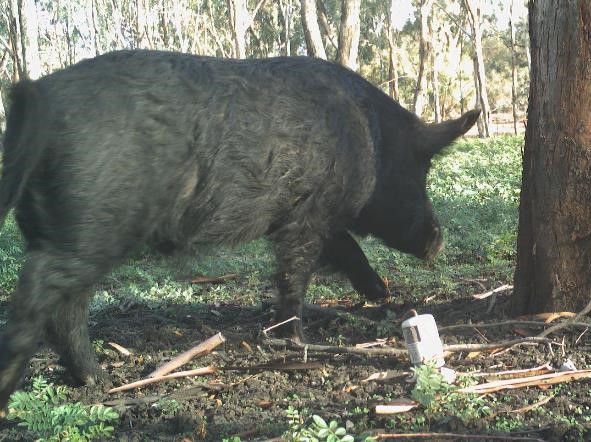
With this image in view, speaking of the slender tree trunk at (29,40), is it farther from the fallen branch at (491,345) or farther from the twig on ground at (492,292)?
the fallen branch at (491,345)

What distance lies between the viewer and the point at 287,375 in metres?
4.33

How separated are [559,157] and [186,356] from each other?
2.54 m

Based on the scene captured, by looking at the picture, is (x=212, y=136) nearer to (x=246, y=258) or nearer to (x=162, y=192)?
(x=162, y=192)

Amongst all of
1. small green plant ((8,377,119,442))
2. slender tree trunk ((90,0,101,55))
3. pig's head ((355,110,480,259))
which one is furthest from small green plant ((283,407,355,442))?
slender tree trunk ((90,0,101,55))

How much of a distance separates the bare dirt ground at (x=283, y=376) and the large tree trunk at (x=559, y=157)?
0.36 meters

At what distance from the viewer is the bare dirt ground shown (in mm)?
3471

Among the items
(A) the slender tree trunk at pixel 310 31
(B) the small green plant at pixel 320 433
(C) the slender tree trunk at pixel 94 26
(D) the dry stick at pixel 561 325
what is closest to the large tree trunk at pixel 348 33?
(A) the slender tree trunk at pixel 310 31

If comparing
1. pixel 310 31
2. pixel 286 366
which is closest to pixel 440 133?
pixel 286 366

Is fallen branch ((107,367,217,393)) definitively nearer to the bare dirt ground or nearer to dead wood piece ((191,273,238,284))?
the bare dirt ground

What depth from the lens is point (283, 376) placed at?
4.30 m

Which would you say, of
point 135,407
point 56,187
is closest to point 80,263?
point 56,187

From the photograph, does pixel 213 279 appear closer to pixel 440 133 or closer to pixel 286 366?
pixel 440 133

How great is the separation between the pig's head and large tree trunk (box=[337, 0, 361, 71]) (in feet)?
30.0

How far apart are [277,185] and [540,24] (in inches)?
74.1
